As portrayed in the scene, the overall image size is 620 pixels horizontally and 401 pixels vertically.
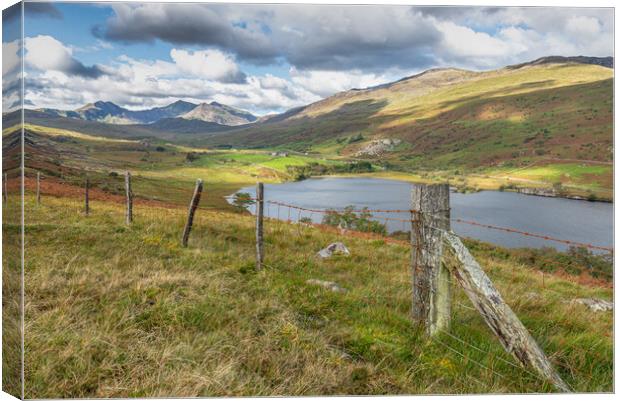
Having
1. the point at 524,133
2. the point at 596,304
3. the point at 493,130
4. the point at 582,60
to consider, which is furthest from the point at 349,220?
the point at 582,60

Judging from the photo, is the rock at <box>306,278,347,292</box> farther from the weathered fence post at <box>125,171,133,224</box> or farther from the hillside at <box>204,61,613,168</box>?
the hillside at <box>204,61,613,168</box>

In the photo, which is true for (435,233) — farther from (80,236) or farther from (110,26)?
(80,236)

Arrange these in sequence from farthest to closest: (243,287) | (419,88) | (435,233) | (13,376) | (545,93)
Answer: (419,88)
(545,93)
(243,287)
(435,233)
(13,376)

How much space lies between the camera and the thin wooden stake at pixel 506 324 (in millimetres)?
3705

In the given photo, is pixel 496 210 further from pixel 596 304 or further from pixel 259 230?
pixel 259 230

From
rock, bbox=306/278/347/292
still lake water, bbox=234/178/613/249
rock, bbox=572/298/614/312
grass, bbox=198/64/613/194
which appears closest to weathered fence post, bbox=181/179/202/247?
rock, bbox=306/278/347/292

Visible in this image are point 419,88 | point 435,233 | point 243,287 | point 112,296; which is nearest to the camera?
point 435,233

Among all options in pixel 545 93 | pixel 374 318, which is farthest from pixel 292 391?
pixel 545 93

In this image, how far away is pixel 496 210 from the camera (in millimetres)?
53562

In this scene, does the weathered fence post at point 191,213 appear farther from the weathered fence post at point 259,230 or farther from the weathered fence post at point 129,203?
the weathered fence post at point 129,203

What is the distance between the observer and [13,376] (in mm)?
3457

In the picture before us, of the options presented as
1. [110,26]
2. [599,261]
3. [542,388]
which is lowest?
[599,261]

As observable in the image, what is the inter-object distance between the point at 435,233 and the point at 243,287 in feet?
9.94

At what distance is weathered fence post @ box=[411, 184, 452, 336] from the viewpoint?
4.37 m
